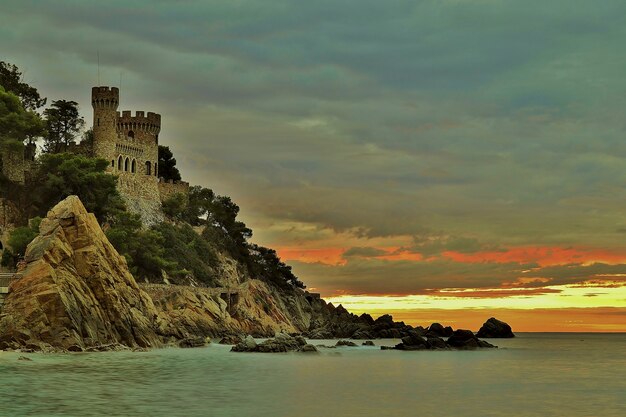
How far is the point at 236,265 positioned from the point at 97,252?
56555 mm

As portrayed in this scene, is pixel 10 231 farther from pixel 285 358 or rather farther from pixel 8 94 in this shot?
pixel 285 358

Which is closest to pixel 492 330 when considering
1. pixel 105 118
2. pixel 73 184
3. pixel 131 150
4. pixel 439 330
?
pixel 439 330

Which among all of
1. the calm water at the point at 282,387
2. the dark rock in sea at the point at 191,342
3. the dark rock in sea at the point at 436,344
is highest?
the dark rock in sea at the point at 191,342

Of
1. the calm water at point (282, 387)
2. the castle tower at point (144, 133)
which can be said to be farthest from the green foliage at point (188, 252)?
the calm water at point (282, 387)

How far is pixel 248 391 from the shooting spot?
145 feet

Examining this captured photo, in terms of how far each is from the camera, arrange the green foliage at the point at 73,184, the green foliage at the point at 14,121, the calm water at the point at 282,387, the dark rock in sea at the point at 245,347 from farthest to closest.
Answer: the green foliage at the point at 73,184 < the green foliage at the point at 14,121 < the dark rock in sea at the point at 245,347 < the calm water at the point at 282,387

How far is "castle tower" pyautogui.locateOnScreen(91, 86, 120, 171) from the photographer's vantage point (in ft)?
345

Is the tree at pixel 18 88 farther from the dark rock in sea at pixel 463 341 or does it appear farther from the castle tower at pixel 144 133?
the dark rock in sea at pixel 463 341

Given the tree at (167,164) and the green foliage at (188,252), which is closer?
the green foliage at (188,252)

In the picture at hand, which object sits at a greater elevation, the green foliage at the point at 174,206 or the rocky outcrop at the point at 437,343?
the green foliage at the point at 174,206

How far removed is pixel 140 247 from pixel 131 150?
26.1 meters

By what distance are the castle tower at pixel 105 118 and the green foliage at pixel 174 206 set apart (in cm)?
1172

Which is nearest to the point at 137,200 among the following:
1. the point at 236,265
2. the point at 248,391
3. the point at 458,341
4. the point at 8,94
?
the point at 236,265

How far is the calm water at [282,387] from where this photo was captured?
121ft
